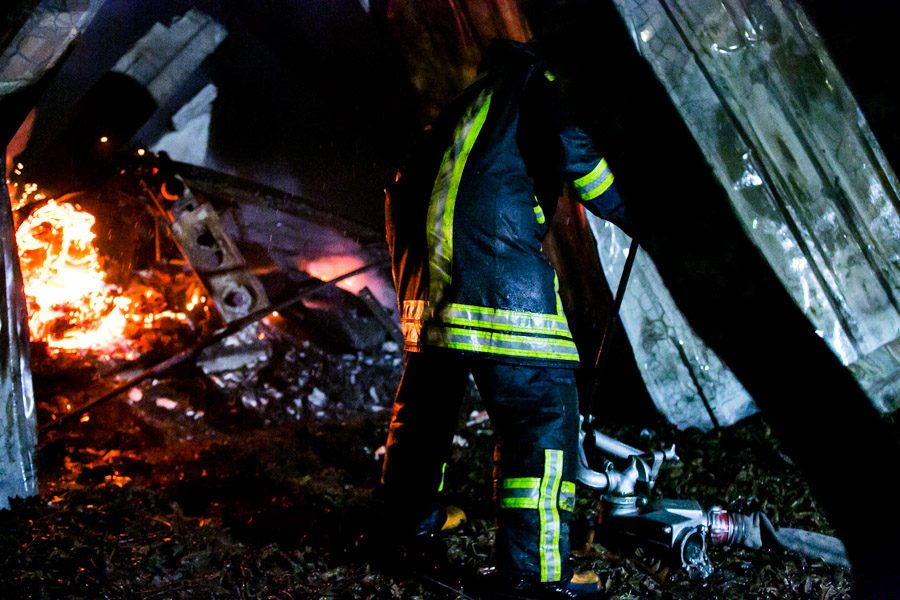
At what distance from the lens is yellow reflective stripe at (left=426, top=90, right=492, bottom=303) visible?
2547 millimetres

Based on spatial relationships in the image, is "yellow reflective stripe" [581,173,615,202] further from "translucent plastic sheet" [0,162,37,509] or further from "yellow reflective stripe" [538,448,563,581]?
"translucent plastic sheet" [0,162,37,509]

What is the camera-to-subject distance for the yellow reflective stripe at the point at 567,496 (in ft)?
8.21

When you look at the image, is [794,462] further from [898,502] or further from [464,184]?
[464,184]

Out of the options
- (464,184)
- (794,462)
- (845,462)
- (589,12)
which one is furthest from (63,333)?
A: (845,462)

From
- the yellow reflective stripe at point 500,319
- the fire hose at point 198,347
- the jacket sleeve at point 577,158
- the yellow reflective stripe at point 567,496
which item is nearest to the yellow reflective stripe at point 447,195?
the yellow reflective stripe at point 500,319

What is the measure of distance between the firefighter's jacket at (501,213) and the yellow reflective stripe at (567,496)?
485mm

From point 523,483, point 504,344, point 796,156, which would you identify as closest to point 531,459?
point 523,483

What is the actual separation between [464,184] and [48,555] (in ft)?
8.24

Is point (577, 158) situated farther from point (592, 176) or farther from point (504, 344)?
point (504, 344)

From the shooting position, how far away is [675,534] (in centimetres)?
281

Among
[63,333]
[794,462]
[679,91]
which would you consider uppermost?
[679,91]

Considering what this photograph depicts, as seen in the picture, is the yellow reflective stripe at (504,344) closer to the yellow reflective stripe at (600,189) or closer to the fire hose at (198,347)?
the yellow reflective stripe at (600,189)

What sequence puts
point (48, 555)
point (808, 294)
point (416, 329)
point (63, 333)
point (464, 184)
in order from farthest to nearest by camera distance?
point (63, 333), point (808, 294), point (48, 555), point (416, 329), point (464, 184)

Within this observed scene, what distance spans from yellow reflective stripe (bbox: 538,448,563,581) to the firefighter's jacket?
39 centimetres
